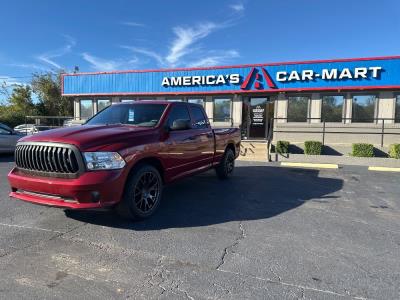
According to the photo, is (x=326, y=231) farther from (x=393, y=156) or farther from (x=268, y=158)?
(x=393, y=156)

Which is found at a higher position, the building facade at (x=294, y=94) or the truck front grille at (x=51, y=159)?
the building facade at (x=294, y=94)

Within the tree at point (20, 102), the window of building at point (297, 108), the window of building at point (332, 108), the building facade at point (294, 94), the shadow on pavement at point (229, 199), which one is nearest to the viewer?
the shadow on pavement at point (229, 199)

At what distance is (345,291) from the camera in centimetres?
317

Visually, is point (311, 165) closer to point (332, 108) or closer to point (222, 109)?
point (332, 108)

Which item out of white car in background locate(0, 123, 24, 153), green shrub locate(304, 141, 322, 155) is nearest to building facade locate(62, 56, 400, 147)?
green shrub locate(304, 141, 322, 155)

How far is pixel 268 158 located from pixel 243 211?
7.83m

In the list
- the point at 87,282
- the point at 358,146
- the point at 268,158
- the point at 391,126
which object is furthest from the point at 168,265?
the point at 391,126

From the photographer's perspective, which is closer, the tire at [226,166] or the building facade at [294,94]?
the tire at [226,166]

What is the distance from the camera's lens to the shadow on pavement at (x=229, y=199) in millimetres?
5176

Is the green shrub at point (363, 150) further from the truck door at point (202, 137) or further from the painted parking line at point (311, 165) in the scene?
the truck door at point (202, 137)

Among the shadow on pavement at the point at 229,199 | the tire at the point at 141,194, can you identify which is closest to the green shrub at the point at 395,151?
the shadow on pavement at the point at 229,199

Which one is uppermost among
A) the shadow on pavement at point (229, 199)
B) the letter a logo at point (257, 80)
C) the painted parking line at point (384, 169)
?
the letter a logo at point (257, 80)

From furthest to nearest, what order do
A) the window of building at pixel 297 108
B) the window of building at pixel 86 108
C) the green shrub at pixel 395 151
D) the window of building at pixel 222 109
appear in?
the window of building at pixel 86 108 → the window of building at pixel 222 109 → the window of building at pixel 297 108 → the green shrub at pixel 395 151

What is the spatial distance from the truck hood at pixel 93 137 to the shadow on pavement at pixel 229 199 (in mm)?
1238
